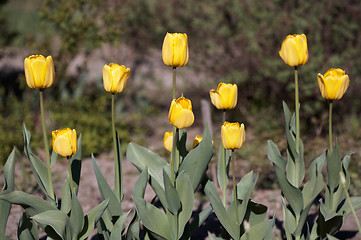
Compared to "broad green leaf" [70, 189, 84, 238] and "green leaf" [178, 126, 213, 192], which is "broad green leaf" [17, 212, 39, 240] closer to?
"broad green leaf" [70, 189, 84, 238]

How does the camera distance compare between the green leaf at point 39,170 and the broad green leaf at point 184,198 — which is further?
the green leaf at point 39,170

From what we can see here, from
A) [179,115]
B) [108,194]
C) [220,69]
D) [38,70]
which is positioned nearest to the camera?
[179,115]

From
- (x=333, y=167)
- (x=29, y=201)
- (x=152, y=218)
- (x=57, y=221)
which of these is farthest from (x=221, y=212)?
(x=29, y=201)

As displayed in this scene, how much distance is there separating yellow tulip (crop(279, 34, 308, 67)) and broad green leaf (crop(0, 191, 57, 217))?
1.09 meters

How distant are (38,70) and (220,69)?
11.9ft

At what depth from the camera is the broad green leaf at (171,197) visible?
6.02 ft

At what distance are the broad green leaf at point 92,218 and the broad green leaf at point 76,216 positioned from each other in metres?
0.05

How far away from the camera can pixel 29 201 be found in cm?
186

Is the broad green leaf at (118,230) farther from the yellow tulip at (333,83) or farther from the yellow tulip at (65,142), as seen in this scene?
the yellow tulip at (333,83)

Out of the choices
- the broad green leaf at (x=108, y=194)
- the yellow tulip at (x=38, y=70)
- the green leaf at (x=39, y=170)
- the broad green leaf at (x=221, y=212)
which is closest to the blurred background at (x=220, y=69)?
the broad green leaf at (x=221, y=212)

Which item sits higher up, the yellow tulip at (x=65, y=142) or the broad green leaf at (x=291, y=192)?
the yellow tulip at (x=65, y=142)

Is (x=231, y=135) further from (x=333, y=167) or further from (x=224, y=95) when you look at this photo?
(x=333, y=167)

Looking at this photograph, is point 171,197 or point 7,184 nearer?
point 171,197

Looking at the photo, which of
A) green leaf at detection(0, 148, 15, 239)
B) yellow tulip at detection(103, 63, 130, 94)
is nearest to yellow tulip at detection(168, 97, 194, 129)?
yellow tulip at detection(103, 63, 130, 94)
